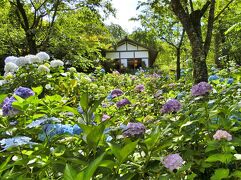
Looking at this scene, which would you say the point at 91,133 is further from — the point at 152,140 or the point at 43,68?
the point at 43,68

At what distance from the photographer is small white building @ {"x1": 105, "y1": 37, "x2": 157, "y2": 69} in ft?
120

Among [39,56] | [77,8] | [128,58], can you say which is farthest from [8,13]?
[128,58]

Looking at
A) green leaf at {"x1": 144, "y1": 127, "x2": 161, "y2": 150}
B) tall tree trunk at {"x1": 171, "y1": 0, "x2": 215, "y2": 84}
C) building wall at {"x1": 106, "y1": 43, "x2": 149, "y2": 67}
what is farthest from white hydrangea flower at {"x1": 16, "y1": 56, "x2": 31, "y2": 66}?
→ building wall at {"x1": 106, "y1": 43, "x2": 149, "y2": 67}

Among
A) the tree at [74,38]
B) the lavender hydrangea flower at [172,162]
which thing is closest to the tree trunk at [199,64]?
the lavender hydrangea flower at [172,162]

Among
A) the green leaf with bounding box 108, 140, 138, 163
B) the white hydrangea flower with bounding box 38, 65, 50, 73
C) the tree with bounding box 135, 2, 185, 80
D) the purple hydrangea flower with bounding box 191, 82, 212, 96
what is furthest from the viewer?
the tree with bounding box 135, 2, 185, 80

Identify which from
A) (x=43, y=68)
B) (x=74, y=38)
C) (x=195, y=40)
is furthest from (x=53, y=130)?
(x=74, y=38)

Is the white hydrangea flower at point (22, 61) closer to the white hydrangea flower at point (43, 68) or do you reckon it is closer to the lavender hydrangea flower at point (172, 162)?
the white hydrangea flower at point (43, 68)

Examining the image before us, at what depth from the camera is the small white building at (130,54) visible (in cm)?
3653

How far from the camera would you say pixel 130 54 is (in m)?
36.8

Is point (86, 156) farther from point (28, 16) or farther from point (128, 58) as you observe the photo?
point (128, 58)

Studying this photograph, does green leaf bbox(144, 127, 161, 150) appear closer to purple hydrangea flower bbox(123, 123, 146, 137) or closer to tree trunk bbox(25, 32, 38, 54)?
purple hydrangea flower bbox(123, 123, 146, 137)

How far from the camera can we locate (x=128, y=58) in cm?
3681

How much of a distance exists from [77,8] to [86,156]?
11186mm

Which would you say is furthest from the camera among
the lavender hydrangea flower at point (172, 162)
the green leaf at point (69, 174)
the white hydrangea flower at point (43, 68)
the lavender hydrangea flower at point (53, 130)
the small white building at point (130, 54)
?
the small white building at point (130, 54)
